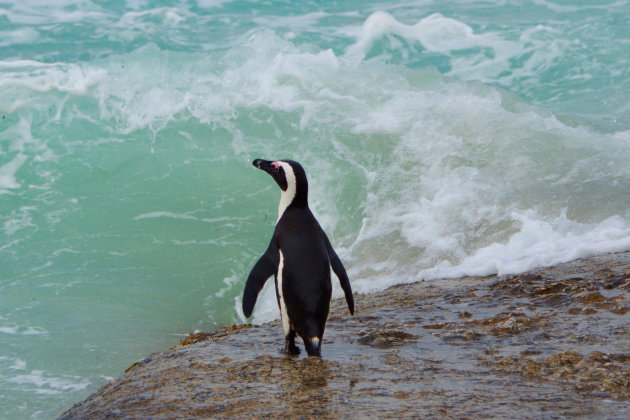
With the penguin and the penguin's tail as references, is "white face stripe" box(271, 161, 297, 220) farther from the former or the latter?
the penguin's tail

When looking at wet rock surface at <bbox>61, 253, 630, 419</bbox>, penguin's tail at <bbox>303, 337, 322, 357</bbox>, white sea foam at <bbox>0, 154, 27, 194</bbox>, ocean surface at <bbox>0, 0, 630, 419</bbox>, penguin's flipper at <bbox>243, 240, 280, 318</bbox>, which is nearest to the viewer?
wet rock surface at <bbox>61, 253, 630, 419</bbox>

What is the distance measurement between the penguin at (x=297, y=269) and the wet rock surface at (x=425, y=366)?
0.14m

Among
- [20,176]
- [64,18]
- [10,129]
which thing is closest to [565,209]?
[20,176]

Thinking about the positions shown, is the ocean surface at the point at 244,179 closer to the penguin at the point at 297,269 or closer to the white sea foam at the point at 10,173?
the white sea foam at the point at 10,173

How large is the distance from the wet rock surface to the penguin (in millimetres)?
143

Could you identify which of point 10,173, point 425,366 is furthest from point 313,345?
point 10,173

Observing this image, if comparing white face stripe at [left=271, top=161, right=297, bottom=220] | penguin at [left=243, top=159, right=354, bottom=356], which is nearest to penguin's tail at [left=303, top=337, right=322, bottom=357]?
penguin at [left=243, top=159, right=354, bottom=356]

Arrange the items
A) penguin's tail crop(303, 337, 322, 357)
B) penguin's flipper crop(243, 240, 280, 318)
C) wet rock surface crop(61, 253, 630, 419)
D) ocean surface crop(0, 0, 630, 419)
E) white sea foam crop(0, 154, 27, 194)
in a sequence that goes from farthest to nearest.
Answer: white sea foam crop(0, 154, 27, 194), ocean surface crop(0, 0, 630, 419), penguin's flipper crop(243, 240, 280, 318), penguin's tail crop(303, 337, 322, 357), wet rock surface crop(61, 253, 630, 419)

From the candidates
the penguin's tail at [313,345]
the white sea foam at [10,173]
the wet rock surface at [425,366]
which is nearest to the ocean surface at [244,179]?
the white sea foam at [10,173]

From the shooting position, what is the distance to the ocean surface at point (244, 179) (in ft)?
21.3

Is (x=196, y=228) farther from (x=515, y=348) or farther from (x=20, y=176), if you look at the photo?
(x=515, y=348)

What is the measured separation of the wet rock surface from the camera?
9.95 ft

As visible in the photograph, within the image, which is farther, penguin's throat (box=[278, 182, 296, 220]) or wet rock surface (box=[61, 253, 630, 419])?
penguin's throat (box=[278, 182, 296, 220])

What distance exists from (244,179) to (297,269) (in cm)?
622
